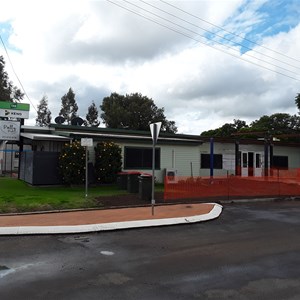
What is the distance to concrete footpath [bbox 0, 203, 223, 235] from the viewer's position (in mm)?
9805

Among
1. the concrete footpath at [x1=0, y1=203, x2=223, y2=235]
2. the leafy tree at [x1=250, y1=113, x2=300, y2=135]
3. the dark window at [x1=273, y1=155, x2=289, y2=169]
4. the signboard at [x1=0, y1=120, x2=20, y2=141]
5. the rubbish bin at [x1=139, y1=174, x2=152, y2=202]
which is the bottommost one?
the concrete footpath at [x1=0, y1=203, x2=223, y2=235]

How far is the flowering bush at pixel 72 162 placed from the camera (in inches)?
707

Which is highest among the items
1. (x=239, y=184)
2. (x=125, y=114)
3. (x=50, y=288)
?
(x=125, y=114)

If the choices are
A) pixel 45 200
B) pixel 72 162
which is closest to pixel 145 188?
pixel 45 200

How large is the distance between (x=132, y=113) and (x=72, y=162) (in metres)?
43.8

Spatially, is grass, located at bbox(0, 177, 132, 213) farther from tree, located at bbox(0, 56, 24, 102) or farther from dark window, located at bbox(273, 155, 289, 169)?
tree, located at bbox(0, 56, 24, 102)

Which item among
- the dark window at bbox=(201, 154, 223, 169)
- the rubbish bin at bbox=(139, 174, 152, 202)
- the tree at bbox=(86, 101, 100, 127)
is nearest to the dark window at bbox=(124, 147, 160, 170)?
the dark window at bbox=(201, 154, 223, 169)

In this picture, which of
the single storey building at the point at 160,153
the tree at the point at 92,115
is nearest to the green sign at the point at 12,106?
the single storey building at the point at 160,153

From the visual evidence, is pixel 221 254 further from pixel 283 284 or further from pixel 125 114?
pixel 125 114

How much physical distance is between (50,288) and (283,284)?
3456 mm

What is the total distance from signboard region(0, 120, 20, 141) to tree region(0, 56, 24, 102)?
26.0m

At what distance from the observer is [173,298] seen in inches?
204

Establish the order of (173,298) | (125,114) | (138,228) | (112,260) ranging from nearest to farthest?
(173,298) < (112,260) < (138,228) < (125,114)

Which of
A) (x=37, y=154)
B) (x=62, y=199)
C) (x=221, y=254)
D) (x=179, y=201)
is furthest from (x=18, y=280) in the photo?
(x=37, y=154)
